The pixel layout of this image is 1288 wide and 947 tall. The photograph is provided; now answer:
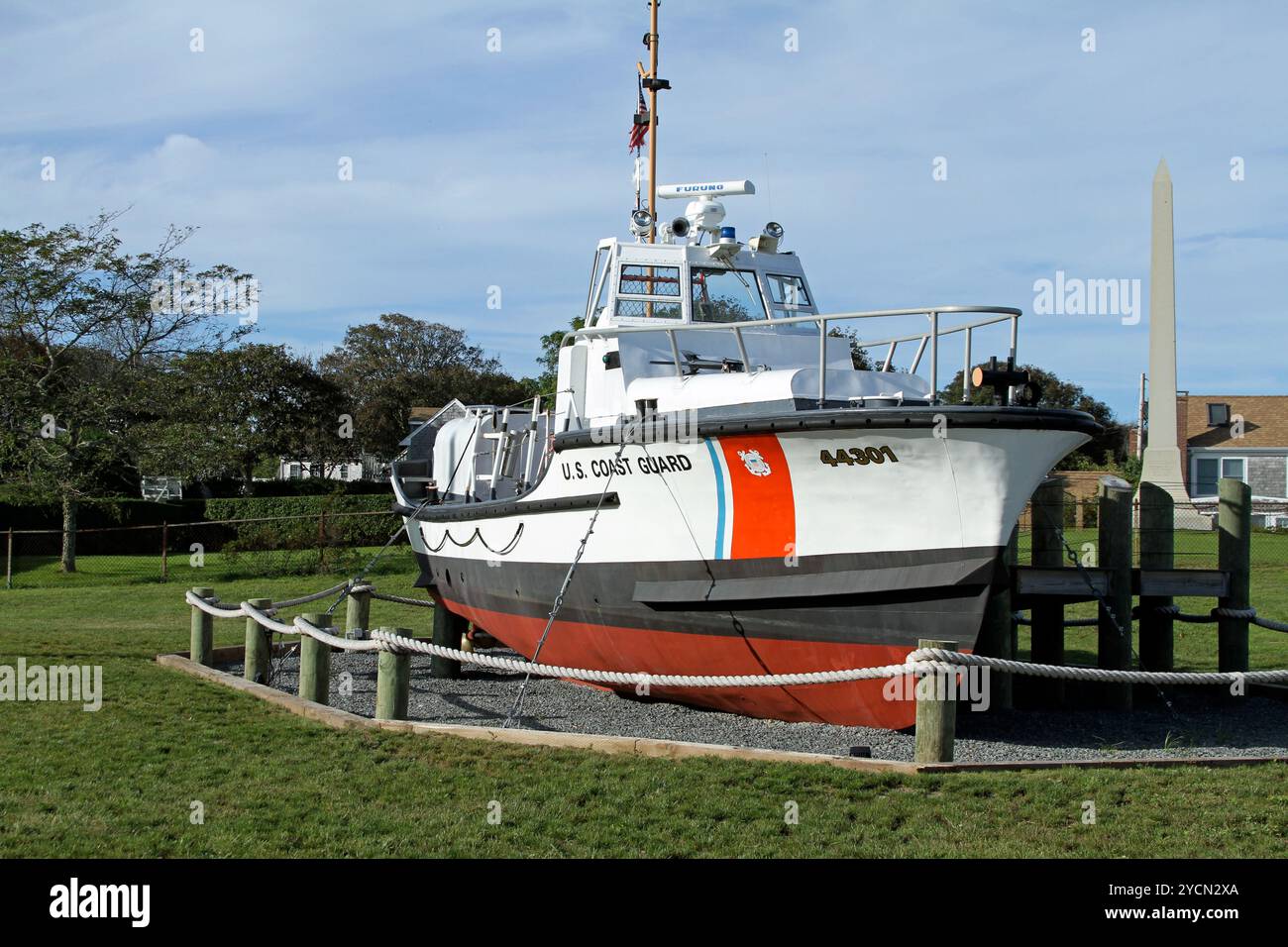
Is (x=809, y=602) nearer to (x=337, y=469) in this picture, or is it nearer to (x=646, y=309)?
(x=646, y=309)

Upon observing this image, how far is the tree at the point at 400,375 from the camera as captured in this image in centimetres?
5781

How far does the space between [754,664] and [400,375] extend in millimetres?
53753

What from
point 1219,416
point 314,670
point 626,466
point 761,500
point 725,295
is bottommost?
point 314,670

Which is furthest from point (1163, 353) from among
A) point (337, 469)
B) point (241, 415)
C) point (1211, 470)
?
point (337, 469)

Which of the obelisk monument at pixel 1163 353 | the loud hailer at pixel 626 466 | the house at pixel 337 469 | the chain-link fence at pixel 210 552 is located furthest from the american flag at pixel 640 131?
the house at pixel 337 469

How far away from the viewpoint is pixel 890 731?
8.62 meters

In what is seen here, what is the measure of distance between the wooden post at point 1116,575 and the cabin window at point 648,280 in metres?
4.34

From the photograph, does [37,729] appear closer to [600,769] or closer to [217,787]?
[217,787]

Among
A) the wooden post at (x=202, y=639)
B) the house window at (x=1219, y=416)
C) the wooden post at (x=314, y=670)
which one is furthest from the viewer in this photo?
the house window at (x=1219, y=416)

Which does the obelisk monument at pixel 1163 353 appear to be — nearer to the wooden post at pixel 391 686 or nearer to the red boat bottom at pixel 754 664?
the red boat bottom at pixel 754 664

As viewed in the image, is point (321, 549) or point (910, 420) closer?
point (910, 420)

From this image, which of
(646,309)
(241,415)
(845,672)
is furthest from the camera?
(241,415)

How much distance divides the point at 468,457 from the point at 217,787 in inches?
243
